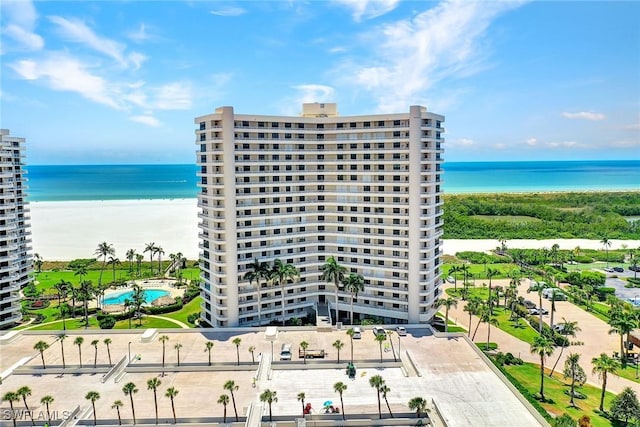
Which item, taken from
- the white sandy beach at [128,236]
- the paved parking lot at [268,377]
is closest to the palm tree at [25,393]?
the paved parking lot at [268,377]

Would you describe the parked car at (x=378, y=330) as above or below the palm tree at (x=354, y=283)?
below

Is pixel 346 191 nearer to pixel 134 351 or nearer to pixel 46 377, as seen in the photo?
pixel 134 351

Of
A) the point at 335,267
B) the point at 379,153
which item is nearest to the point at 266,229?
the point at 335,267

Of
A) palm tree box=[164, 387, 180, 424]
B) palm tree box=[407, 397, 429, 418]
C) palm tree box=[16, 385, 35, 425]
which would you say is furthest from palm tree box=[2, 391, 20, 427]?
palm tree box=[407, 397, 429, 418]

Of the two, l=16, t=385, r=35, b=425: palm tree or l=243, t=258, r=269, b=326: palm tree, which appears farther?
l=243, t=258, r=269, b=326: palm tree

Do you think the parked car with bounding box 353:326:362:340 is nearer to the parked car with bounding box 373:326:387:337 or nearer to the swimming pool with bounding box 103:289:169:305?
the parked car with bounding box 373:326:387:337

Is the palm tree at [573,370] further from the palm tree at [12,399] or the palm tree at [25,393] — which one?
the palm tree at [12,399]

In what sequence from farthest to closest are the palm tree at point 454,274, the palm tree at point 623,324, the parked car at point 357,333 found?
1. the palm tree at point 454,274
2. the parked car at point 357,333
3. the palm tree at point 623,324
